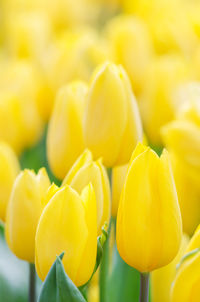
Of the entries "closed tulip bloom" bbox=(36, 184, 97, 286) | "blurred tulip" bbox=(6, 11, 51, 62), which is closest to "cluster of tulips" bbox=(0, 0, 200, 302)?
"closed tulip bloom" bbox=(36, 184, 97, 286)

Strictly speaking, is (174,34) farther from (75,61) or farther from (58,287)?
(58,287)

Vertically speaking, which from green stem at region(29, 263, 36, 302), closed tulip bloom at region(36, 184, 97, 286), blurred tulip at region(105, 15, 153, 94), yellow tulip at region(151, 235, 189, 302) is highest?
closed tulip bloom at region(36, 184, 97, 286)

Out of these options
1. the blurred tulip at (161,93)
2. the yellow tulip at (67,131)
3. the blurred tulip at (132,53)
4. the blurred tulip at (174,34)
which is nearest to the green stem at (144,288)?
the yellow tulip at (67,131)

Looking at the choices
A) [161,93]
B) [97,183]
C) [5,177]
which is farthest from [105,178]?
[161,93]

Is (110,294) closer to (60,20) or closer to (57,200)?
(57,200)

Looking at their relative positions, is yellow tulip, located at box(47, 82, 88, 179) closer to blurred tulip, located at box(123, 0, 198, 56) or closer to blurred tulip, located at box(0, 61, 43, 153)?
blurred tulip, located at box(0, 61, 43, 153)

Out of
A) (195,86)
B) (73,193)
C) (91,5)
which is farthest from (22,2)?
(73,193)
